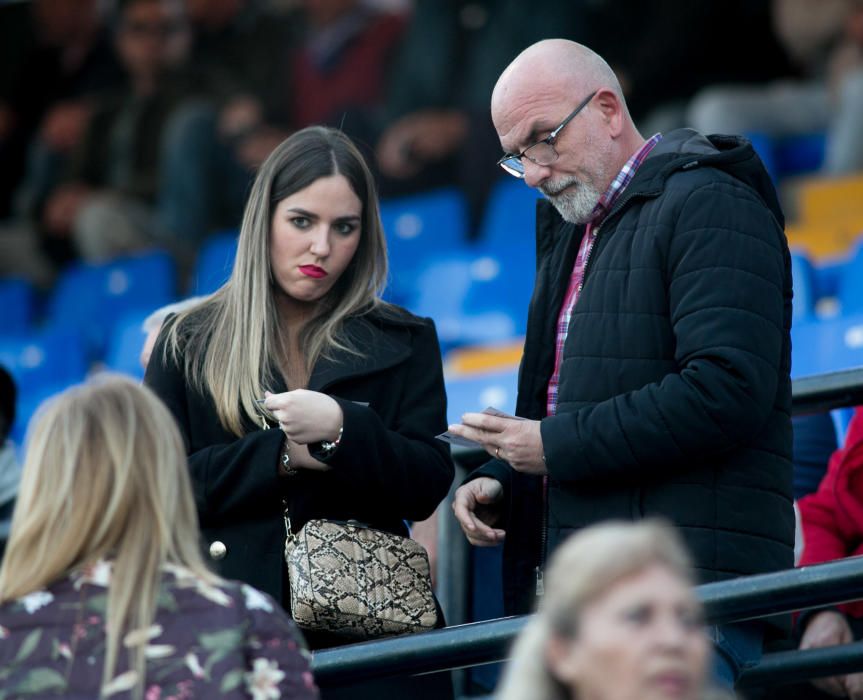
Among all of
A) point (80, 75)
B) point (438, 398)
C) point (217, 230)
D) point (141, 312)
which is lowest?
point (438, 398)

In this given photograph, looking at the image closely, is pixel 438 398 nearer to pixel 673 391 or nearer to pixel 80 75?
pixel 673 391

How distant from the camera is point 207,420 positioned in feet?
10.7

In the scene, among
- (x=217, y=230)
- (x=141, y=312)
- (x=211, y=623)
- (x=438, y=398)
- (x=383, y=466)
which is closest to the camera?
(x=211, y=623)

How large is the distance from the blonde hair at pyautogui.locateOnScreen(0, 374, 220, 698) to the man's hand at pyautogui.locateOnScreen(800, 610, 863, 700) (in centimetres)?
159

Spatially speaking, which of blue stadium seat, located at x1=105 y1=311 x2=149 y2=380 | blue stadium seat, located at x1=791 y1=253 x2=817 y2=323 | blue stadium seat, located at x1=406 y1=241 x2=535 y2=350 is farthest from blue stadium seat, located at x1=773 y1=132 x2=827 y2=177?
blue stadium seat, located at x1=105 y1=311 x2=149 y2=380

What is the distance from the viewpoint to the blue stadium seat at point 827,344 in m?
4.88

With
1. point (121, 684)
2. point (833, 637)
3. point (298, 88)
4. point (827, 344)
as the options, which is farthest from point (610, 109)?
point (298, 88)

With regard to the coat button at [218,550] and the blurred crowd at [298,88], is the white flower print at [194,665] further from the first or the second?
the blurred crowd at [298,88]

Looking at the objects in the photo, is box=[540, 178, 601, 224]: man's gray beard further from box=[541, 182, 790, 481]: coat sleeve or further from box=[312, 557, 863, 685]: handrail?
box=[312, 557, 863, 685]: handrail

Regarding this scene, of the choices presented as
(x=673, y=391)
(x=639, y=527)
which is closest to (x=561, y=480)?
(x=673, y=391)

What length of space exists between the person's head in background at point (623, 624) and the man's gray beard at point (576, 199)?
1256mm

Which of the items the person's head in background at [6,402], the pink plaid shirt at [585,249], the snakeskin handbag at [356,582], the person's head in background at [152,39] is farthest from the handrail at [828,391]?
the person's head in background at [152,39]

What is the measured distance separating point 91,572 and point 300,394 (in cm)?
67

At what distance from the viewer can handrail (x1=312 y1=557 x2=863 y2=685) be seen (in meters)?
2.75
